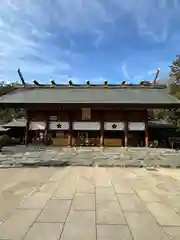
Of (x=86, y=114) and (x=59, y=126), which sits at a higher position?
(x=86, y=114)

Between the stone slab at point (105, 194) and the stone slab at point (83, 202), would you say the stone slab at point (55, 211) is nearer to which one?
the stone slab at point (83, 202)

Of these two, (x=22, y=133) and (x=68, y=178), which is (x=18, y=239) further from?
(x=22, y=133)

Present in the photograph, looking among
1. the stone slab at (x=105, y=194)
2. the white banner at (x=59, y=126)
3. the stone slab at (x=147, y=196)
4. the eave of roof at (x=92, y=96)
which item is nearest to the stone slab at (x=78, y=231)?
the stone slab at (x=105, y=194)

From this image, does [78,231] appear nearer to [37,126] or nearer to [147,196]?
[147,196]

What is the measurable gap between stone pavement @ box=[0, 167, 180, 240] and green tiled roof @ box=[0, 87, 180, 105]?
42.2 ft

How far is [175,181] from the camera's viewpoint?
7.78 meters

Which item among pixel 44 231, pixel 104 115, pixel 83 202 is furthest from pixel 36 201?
pixel 104 115

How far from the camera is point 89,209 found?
185 inches

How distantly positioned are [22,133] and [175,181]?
24.6 m

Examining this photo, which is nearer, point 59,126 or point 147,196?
point 147,196

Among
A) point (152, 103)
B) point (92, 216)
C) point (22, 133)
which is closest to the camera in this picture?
point (92, 216)

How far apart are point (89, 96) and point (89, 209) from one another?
1769cm

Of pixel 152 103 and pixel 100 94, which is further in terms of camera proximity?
pixel 100 94

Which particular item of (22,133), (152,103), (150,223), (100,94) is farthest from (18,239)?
(22,133)
